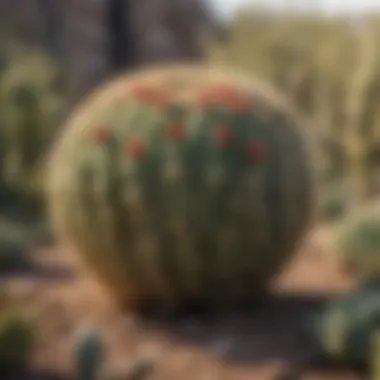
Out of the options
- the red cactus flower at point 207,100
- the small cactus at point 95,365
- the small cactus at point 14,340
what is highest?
the red cactus flower at point 207,100

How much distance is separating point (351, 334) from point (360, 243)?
2.55 m

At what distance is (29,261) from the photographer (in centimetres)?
1041

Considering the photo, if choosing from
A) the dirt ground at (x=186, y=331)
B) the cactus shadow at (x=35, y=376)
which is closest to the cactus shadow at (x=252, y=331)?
the dirt ground at (x=186, y=331)

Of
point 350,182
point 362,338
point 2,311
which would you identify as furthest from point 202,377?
point 350,182

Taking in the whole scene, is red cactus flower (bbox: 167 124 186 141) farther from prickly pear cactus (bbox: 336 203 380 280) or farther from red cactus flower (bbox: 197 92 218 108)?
prickly pear cactus (bbox: 336 203 380 280)

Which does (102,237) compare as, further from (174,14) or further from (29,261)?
(174,14)

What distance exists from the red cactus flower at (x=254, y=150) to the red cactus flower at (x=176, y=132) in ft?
Result: 1.61

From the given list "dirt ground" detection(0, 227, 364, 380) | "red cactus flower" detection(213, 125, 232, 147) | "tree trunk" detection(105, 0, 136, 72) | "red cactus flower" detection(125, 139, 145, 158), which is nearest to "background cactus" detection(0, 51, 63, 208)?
"dirt ground" detection(0, 227, 364, 380)

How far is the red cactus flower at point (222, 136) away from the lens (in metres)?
7.33

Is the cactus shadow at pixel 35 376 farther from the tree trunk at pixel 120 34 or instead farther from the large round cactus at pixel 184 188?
the tree trunk at pixel 120 34

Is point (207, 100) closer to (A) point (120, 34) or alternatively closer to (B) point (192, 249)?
A: (B) point (192, 249)

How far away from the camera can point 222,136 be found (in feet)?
24.1

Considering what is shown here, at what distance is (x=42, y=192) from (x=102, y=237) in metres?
5.94

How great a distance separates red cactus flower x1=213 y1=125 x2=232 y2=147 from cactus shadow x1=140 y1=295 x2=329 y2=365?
54.7 inches
